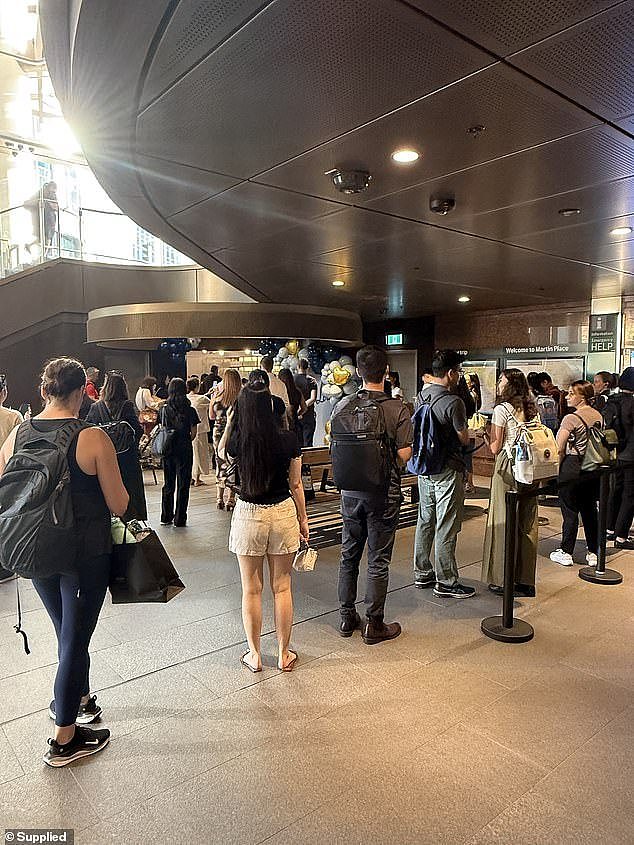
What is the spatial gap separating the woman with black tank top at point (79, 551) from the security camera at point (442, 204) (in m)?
3.11

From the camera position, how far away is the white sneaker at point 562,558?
16.3ft

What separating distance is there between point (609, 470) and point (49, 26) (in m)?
4.57

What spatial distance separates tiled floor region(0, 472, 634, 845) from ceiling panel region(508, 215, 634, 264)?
3247mm

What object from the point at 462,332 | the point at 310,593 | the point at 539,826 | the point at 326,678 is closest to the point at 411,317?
the point at 462,332

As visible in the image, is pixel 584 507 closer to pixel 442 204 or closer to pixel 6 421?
pixel 442 204

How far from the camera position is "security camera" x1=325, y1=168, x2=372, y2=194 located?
12.6 ft

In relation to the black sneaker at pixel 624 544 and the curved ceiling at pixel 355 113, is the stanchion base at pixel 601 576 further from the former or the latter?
the curved ceiling at pixel 355 113

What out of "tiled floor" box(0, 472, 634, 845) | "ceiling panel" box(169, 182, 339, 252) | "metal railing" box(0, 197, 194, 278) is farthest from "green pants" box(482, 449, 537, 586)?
"metal railing" box(0, 197, 194, 278)

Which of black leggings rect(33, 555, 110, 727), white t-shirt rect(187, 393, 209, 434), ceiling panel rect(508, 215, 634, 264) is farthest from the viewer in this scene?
white t-shirt rect(187, 393, 209, 434)

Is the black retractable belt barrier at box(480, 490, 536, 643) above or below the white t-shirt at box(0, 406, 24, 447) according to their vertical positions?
below

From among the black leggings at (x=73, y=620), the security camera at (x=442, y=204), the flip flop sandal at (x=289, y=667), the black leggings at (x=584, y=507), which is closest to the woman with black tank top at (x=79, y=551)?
the black leggings at (x=73, y=620)

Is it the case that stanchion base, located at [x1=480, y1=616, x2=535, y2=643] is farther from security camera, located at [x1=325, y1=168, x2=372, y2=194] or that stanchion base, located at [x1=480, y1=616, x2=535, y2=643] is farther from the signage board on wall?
the signage board on wall

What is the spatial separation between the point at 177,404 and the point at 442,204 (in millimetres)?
3281

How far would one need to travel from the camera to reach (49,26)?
9.00 feet
